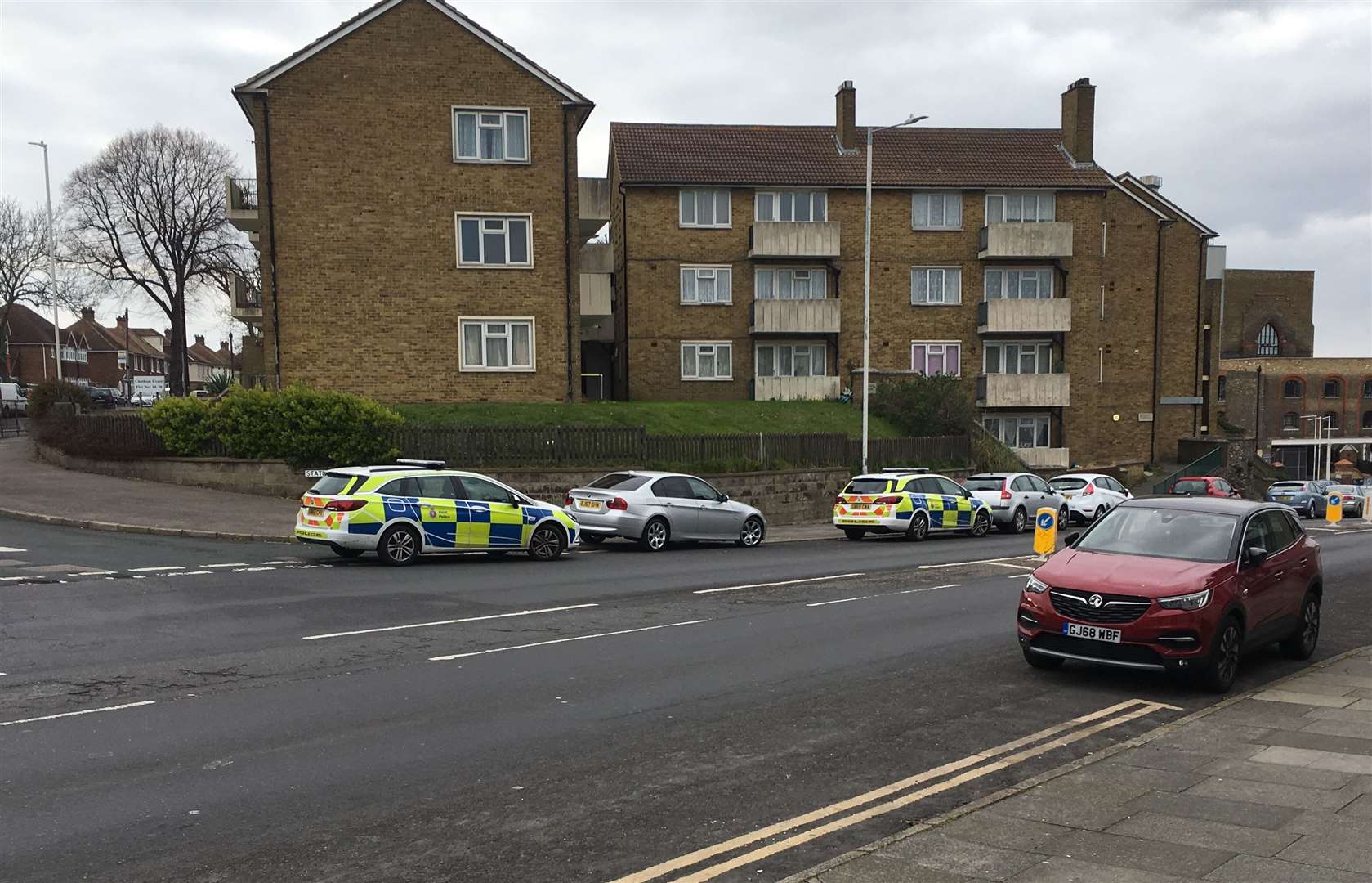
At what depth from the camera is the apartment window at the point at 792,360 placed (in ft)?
132

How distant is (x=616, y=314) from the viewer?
1625 inches

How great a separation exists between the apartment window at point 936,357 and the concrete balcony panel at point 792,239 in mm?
5186

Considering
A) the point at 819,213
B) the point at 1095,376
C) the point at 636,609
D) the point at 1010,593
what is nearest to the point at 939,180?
the point at 819,213

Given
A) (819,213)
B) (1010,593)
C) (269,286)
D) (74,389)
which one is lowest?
(1010,593)

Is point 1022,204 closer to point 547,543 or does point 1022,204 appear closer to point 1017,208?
point 1017,208

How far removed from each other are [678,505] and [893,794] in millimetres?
13772

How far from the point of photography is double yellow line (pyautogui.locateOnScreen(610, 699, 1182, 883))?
4961 mm

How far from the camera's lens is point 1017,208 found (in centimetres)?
4128

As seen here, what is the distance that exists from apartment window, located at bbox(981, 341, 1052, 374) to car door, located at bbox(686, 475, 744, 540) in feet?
79.1

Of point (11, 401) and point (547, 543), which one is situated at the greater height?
point (11, 401)

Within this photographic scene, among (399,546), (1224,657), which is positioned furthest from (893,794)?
(399,546)

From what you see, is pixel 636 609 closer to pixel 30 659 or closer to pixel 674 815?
pixel 30 659

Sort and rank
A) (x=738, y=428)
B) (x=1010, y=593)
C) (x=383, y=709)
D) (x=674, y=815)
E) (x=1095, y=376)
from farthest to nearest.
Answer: (x=1095, y=376)
(x=738, y=428)
(x=1010, y=593)
(x=383, y=709)
(x=674, y=815)

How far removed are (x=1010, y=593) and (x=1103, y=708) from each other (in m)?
6.46
